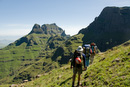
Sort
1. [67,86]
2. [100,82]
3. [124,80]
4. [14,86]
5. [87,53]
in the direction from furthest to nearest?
[14,86] < [87,53] < [67,86] < [100,82] < [124,80]

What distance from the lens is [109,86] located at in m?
9.98

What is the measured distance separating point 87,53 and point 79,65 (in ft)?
19.4

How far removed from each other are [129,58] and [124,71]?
330 centimetres

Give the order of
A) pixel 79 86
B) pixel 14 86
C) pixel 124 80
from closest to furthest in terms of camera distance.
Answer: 1. pixel 124 80
2. pixel 79 86
3. pixel 14 86

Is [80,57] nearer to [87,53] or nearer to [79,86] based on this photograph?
[79,86]

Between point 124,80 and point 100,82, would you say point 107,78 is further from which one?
point 124,80

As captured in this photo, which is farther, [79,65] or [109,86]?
[79,65]

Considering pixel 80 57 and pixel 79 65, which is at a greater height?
pixel 80 57

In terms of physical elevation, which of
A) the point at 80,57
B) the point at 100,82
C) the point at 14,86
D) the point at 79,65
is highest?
the point at 80,57

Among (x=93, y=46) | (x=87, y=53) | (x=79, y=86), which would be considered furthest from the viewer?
(x=93, y=46)

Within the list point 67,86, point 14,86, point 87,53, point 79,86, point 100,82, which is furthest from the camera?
point 14,86

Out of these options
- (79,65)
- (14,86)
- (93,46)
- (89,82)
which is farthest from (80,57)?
(14,86)

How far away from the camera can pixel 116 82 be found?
10008 millimetres

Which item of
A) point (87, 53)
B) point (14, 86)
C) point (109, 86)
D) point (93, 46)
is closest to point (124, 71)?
point (109, 86)
